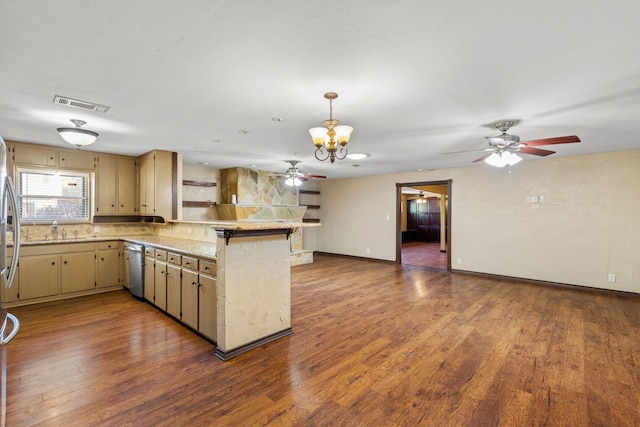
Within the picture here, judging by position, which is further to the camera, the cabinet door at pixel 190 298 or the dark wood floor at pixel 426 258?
the dark wood floor at pixel 426 258

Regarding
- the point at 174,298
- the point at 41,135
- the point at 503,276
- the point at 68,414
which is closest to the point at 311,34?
the point at 68,414

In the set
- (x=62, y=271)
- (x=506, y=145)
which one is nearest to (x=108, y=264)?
(x=62, y=271)

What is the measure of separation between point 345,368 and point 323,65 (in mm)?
2494

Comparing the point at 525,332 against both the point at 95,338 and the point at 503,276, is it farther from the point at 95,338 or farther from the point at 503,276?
the point at 95,338

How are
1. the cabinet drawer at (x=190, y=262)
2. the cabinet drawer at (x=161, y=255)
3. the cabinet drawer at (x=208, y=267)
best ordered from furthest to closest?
the cabinet drawer at (x=161, y=255) < the cabinet drawer at (x=190, y=262) < the cabinet drawer at (x=208, y=267)

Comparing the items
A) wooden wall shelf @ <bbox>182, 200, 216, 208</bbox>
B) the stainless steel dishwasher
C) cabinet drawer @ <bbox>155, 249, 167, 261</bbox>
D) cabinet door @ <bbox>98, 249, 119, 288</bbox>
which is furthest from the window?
cabinet drawer @ <bbox>155, 249, 167, 261</bbox>

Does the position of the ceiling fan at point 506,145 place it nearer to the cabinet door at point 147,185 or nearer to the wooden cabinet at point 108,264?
the cabinet door at point 147,185

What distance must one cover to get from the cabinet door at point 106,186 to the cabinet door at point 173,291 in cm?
261

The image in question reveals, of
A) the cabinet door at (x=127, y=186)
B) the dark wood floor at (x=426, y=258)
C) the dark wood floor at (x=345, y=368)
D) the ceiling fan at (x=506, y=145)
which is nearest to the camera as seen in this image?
the dark wood floor at (x=345, y=368)

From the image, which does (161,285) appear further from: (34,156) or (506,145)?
(506,145)

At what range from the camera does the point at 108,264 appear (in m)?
4.94

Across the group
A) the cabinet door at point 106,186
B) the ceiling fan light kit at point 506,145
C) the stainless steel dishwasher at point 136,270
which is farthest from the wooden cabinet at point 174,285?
the ceiling fan light kit at point 506,145

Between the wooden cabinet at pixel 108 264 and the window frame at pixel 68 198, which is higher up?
the window frame at pixel 68 198

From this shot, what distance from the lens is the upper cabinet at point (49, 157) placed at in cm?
445
